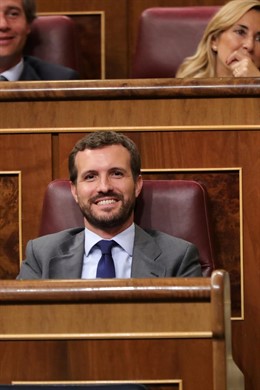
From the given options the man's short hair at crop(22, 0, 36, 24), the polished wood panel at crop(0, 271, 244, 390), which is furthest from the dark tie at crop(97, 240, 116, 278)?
the man's short hair at crop(22, 0, 36, 24)

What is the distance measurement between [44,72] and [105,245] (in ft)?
1.40

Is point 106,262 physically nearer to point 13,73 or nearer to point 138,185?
point 138,185

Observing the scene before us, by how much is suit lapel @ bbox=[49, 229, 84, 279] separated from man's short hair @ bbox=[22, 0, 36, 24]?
481 mm

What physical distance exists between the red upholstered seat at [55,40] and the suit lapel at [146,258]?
19.9 inches

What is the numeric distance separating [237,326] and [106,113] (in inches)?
10.2

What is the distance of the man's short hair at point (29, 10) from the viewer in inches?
57.7

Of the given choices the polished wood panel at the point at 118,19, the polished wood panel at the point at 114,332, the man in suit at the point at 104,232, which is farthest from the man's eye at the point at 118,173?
the polished wood panel at the point at 118,19

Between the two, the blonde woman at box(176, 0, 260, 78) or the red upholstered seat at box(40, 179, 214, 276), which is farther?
the blonde woman at box(176, 0, 260, 78)

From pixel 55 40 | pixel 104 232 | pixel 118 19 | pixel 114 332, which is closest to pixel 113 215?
pixel 104 232

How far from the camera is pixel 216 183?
1.13 metres

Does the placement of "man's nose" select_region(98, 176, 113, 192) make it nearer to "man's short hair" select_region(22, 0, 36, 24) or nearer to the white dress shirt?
the white dress shirt

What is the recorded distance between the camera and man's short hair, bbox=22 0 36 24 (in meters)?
1.47

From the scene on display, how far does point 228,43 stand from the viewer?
4.53 ft

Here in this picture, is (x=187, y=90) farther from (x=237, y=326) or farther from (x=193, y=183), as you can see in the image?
(x=237, y=326)
